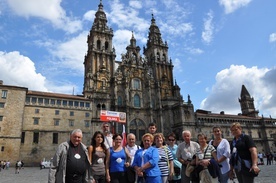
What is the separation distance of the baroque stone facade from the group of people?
36.4 m

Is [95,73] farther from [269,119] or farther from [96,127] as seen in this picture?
[269,119]

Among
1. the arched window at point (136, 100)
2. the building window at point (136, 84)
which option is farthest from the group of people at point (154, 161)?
the building window at point (136, 84)

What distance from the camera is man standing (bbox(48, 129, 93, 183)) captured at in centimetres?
548

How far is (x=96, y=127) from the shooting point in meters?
44.4

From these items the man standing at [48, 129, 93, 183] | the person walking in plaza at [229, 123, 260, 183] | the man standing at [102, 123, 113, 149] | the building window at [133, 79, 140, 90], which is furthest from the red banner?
the person walking in plaza at [229, 123, 260, 183]

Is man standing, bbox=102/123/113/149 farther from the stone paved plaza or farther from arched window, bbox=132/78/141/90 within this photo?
arched window, bbox=132/78/141/90

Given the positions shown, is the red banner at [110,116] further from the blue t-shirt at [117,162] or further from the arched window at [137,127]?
the blue t-shirt at [117,162]

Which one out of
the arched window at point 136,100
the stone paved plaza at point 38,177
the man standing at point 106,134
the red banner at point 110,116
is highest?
the arched window at point 136,100

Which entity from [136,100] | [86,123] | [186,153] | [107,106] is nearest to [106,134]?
[186,153]

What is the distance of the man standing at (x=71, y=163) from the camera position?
548cm

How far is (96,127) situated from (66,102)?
7.55 m

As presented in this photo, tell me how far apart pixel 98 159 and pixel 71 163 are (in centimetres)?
107

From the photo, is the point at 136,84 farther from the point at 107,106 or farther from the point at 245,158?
the point at 245,158

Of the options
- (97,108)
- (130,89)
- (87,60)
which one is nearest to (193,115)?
(130,89)
